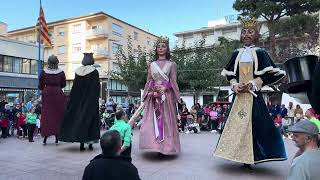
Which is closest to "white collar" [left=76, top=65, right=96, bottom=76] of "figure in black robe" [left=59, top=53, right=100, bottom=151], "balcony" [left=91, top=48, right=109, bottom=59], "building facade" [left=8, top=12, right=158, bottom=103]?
"figure in black robe" [left=59, top=53, right=100, bottom=151]

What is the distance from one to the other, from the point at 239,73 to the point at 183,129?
10147 mm

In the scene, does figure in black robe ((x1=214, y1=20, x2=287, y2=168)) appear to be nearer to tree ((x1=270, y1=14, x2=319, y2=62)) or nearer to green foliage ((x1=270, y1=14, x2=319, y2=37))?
tree ((x1=270, y1=14, x2=319, y2=62))

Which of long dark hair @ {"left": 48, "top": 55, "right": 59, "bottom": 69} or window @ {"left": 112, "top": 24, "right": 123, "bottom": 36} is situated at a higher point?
window @ {"left": 112, "top": 24, "right": 123, "bottom": 36}

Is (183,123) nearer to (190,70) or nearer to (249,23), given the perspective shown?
(190,70)

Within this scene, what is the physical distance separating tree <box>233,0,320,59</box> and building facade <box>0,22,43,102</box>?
16264 millimetres

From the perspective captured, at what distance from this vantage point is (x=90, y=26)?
47.0 metres

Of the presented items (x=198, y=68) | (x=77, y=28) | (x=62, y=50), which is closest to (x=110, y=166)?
(x=198, y=68)

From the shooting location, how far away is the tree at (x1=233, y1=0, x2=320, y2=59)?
25.5 meters

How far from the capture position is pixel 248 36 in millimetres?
5992

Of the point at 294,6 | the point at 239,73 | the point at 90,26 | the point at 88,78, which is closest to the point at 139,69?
the point at 294,6

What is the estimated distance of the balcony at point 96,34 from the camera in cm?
4525

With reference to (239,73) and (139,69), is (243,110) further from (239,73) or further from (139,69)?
(139,69)

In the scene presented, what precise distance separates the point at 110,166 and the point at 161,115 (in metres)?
3.80

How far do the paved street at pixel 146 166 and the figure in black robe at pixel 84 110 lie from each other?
30 cm
